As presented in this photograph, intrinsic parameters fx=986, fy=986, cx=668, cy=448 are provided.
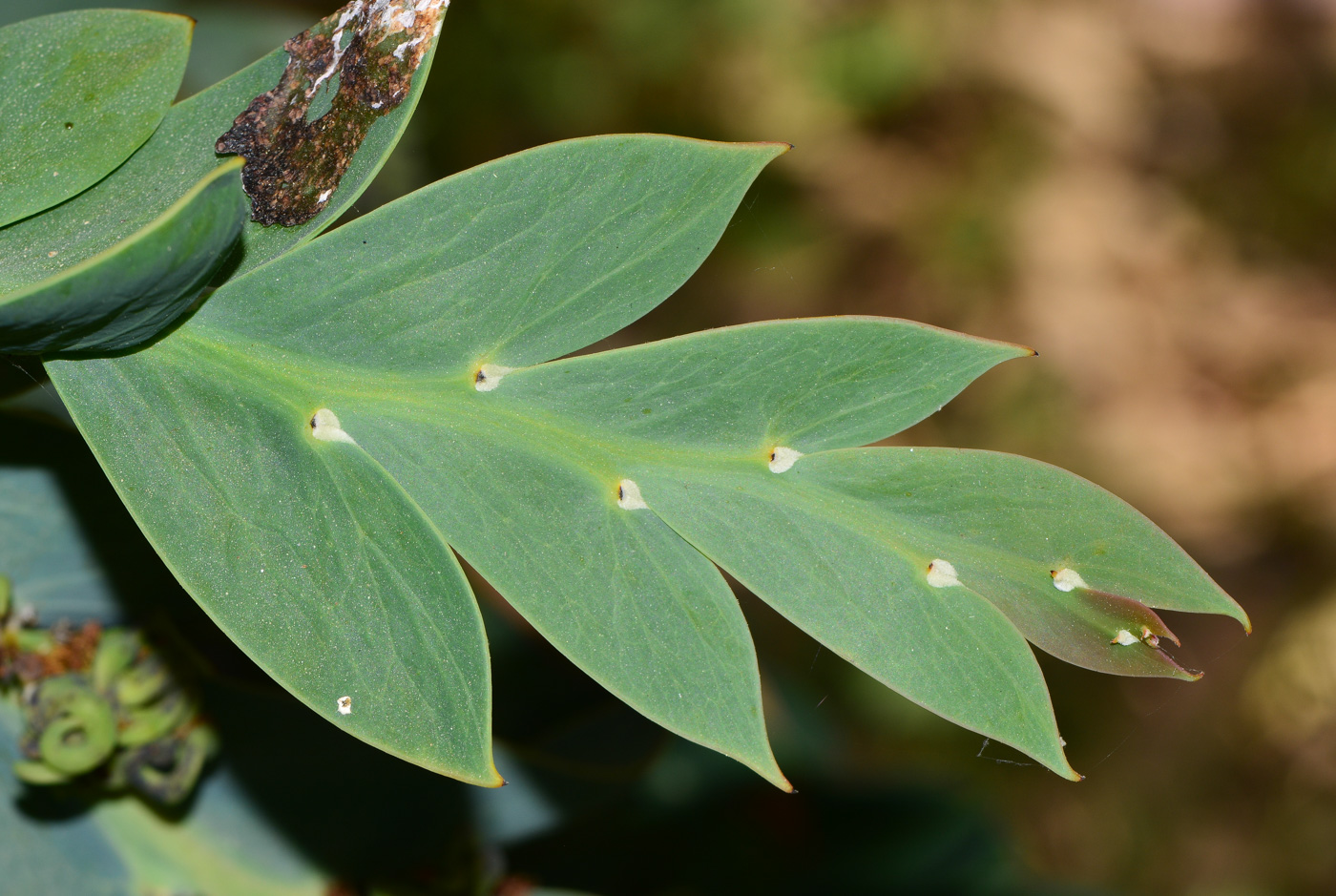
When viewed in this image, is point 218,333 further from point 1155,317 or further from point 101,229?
point 1155,317

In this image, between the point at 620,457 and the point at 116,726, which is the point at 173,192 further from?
the point at 116,726

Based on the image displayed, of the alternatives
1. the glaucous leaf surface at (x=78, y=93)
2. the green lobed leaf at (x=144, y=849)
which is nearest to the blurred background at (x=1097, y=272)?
the green lobed leaf at (x=144, y=849)

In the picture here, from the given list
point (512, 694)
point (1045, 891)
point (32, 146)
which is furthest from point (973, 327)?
point (32, 146)

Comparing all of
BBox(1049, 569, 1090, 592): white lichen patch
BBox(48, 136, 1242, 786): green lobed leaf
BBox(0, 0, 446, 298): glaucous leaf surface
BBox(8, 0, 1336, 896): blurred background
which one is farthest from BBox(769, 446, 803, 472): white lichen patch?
BBox(8, 0, 1336, 896): blurred background

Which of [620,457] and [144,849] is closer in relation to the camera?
[620,457]

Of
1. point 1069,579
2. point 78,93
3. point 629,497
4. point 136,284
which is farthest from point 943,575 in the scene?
point 78,93

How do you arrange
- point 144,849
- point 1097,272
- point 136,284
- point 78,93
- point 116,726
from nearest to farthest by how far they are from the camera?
point 136,284 < point 78,93 < point 116,726 < point 144,849 < point 1097,272
